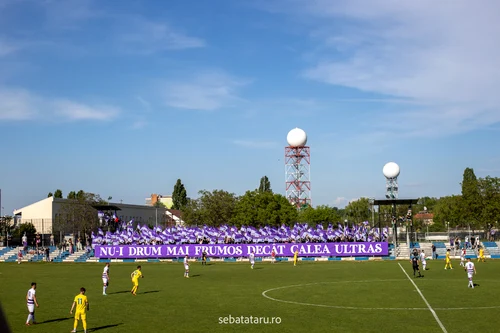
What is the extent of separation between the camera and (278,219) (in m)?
103

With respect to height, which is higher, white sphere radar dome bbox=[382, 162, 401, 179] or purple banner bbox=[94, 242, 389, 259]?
white sphere radar dome bbox=[382, 162, 401, 179]

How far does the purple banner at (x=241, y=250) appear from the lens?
2692 inches

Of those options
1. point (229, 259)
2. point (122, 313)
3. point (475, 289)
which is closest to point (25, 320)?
point (122, 313)

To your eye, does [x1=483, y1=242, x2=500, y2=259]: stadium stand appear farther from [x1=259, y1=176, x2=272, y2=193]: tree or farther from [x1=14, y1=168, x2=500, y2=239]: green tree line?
[x1=259, y1=176, x2=272, y2=193]: tree

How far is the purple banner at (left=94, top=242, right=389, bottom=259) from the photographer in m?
68.4

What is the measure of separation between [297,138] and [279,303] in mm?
105133

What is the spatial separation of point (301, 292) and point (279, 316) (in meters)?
9.12

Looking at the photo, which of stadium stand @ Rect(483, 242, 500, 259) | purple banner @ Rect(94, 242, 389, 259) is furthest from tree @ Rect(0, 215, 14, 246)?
stadium stand @ Rect(483, 242, 500, 259)

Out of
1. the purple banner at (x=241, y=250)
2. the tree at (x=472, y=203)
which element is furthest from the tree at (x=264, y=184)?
the purple banner at (x=241, y=250)

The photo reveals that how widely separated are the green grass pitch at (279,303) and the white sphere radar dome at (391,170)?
5361 centimetres

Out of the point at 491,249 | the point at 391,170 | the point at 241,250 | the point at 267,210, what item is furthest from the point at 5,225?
the point at 491,249
